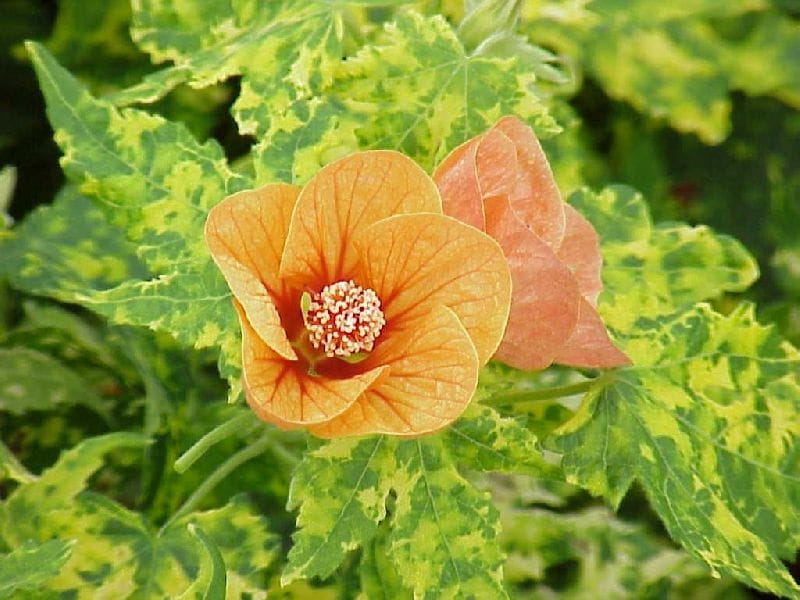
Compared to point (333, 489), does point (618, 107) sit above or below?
below

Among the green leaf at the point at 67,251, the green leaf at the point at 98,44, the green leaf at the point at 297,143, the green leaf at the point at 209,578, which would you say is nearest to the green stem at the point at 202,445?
the green leaf at the point at 209,578

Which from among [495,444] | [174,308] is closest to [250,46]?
[174,308]

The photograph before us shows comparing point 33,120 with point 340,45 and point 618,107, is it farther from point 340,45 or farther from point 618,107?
point 618,107

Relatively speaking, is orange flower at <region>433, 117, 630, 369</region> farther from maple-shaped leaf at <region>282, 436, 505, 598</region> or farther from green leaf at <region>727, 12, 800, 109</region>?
green leaf at <region>727, 12, 800, 109</region>

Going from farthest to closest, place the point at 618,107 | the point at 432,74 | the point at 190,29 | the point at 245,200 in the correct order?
the point at 618,107, the point at 190,29, the point at 432,74, the point at 245,200

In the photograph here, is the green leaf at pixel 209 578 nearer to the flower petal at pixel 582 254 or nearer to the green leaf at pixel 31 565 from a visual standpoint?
the green leaf at pixel 31 565

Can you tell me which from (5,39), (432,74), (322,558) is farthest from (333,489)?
(5,39)
